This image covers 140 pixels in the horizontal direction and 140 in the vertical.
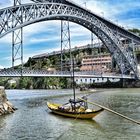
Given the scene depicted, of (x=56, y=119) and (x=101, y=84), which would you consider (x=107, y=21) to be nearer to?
(x=101, y=84)

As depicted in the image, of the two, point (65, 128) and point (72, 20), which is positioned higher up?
point (72, 20)

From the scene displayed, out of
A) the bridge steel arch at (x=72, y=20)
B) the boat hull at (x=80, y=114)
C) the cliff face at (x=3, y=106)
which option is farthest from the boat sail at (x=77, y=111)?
the bridge steel arch at (x=72, y=20)

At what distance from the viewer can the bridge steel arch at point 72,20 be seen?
200 ft

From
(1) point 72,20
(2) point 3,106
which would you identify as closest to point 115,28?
(1) point 72,20

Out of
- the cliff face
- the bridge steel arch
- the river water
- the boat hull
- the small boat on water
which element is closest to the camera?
the river water

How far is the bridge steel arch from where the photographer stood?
2402 inches

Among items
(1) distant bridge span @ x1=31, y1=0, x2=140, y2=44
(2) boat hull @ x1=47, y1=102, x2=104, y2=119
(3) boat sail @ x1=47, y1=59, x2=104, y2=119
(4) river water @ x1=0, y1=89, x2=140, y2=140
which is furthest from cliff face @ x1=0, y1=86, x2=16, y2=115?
(1) distant bridge span @ x1=31, y1=0, x2=140, y2=44

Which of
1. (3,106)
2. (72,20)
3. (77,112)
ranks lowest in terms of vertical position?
(77,112)

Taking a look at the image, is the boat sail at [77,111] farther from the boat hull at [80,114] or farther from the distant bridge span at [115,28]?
the distant bridge span at [115,28]

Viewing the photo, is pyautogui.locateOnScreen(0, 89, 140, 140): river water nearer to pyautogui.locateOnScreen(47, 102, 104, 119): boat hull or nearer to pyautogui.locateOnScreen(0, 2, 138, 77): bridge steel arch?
pyautogui.locateOnScreen(47, 102, 104, 119): boat hull

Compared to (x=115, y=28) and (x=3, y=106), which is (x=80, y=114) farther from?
(x=115, y=28)

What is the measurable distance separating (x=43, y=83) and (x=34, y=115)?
10853cm

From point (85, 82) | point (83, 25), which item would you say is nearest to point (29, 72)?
point (83, 25)

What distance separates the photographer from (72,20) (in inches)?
3282
